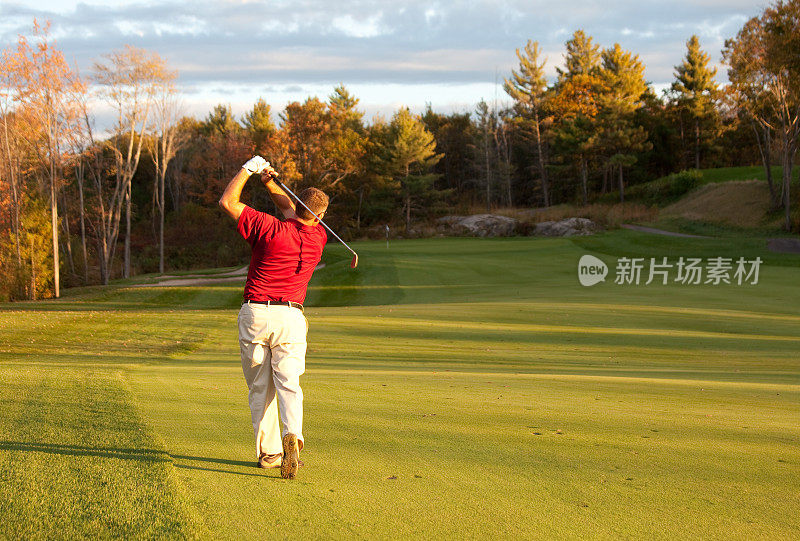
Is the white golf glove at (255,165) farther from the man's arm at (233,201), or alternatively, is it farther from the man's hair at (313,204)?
the man's hair at (313,204)

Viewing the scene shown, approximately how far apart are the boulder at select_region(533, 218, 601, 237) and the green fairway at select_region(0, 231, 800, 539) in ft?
117

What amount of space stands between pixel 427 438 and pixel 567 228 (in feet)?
158

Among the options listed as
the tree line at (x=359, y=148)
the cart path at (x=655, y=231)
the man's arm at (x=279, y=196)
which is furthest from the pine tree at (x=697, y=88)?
the man's arm at (x=279, y=196)

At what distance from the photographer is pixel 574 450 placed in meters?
5.73

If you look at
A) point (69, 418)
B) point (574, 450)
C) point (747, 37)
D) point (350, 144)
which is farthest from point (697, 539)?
point (350, 144)

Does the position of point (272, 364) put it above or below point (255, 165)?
below

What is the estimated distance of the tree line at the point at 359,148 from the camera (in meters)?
36.6

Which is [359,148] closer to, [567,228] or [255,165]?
[567,228]

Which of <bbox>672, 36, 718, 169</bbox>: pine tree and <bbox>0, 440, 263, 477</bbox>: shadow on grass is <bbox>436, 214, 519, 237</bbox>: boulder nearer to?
<bbox>672, 36, 718, 169</bbox>: pine tree

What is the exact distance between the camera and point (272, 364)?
16.9ft

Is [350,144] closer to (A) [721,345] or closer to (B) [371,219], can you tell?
(B) [371,219]

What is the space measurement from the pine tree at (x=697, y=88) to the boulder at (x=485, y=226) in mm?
23700

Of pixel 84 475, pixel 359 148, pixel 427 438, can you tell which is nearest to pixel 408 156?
pixel 359 148

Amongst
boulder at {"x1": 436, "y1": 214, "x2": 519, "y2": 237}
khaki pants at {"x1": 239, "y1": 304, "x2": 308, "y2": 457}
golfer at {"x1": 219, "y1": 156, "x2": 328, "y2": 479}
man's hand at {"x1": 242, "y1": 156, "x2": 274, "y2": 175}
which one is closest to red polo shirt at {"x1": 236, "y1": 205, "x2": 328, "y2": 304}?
golfer at {"x1": 219, "y1": 156, "x2": 328, "y2": 479}
